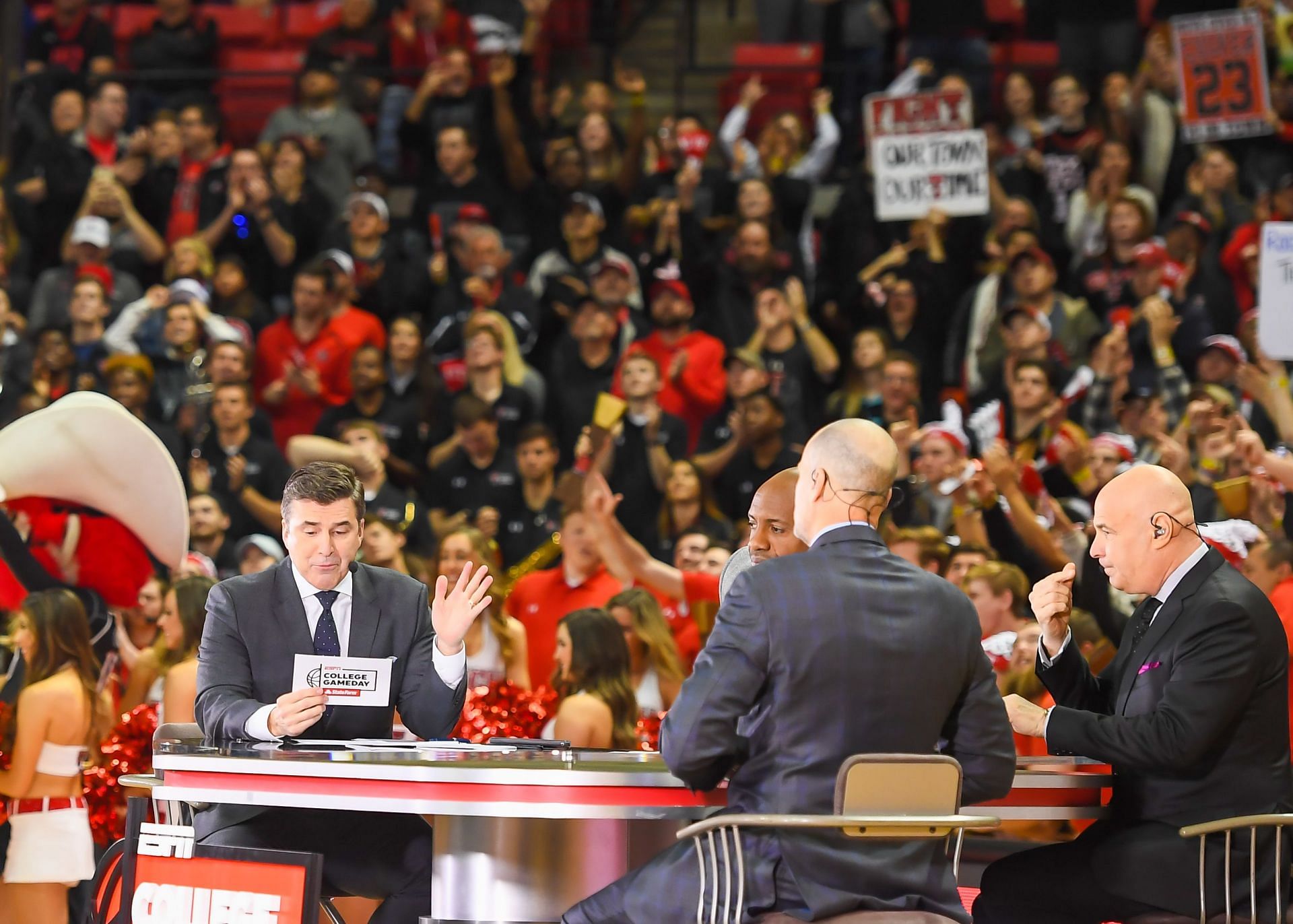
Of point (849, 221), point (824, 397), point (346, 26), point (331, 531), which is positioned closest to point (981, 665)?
point (331, 531)

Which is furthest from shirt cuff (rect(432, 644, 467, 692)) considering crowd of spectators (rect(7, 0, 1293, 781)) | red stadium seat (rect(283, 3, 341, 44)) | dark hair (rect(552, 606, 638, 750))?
red stadium seat (rect(283, 3, 341, 44))

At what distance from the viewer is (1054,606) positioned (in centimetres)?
460

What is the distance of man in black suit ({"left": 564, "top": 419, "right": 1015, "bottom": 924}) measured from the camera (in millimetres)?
3883

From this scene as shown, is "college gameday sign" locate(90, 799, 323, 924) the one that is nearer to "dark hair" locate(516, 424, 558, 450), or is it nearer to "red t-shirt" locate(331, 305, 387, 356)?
"dark hair" locate(516, 424, 558, 450)

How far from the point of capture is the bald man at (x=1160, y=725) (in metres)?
4.38

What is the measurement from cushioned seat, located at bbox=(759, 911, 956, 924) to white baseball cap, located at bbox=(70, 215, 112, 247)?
8.84m

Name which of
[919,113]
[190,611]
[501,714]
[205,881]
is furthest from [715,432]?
[205,881]

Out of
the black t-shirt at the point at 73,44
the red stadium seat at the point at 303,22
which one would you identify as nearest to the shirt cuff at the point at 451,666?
the black t-shirt at the point at 73,44

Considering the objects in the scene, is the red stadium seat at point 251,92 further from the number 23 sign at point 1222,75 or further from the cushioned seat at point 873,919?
the cushioned seat at point 873,919

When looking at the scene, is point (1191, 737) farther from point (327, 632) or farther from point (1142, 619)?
point (327, 632)

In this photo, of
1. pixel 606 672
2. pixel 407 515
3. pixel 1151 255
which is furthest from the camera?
pixel 1151 255

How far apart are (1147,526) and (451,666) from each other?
184 centimetres

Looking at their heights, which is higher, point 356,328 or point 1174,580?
point 356,328

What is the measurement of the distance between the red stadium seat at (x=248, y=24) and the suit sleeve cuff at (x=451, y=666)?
35.1 feet
